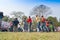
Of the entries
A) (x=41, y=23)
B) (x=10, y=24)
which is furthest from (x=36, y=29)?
(x=10, y=24)

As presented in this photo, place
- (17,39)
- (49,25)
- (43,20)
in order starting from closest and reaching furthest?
(17,39), (43,20), (49,25)

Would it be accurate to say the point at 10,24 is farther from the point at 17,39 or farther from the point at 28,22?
the point at 17,39

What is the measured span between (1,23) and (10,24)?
3.66 ft

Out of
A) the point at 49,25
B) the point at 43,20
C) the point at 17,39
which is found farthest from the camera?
the point at 49,25

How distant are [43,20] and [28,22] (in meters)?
1.08

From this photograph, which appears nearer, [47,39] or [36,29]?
[47,39]

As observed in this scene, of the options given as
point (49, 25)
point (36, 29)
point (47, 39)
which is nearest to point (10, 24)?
point (36, 29)

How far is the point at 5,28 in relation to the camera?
1673cm

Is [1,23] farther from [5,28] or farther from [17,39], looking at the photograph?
[17,39]

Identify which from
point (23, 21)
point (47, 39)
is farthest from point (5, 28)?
point (47, 39)

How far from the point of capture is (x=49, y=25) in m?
16.8

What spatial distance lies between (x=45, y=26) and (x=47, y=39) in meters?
7.31

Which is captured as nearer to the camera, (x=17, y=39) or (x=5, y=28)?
(x=17, y=39)

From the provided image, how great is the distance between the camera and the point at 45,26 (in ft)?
52.8
